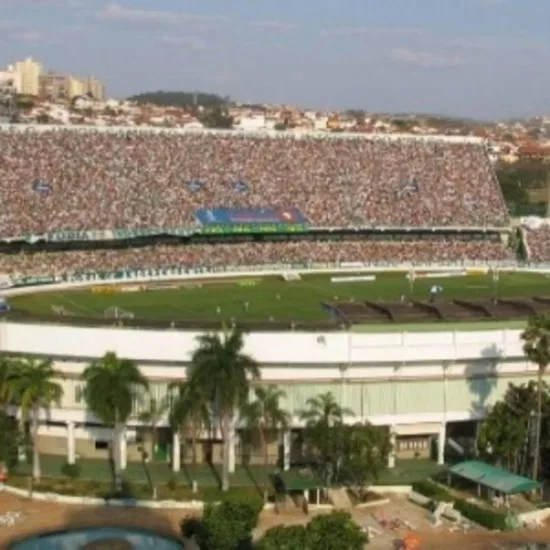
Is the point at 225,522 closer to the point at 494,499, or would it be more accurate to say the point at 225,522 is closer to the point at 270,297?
the point at 494,499

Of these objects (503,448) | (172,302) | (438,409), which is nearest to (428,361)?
(438,409)

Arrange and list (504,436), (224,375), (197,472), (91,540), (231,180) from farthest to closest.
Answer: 1. (231,180)
2. (197,472)
3. (504,436)
4. (224,375)
5. (91,540)

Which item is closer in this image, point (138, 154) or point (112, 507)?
point (112, 507)

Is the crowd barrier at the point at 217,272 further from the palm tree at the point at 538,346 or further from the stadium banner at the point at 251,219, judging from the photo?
the palm tree at the point at 538,346

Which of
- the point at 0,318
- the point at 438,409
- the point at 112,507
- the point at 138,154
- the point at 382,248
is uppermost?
the point at 138,154

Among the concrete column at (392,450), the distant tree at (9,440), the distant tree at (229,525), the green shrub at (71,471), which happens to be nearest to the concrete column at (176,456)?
the green shrub at (71,471)

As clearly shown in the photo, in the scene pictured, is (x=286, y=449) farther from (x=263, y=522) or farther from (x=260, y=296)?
(x=260, y=296)

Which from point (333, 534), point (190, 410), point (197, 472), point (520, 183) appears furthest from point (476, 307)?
point (520, 183)
